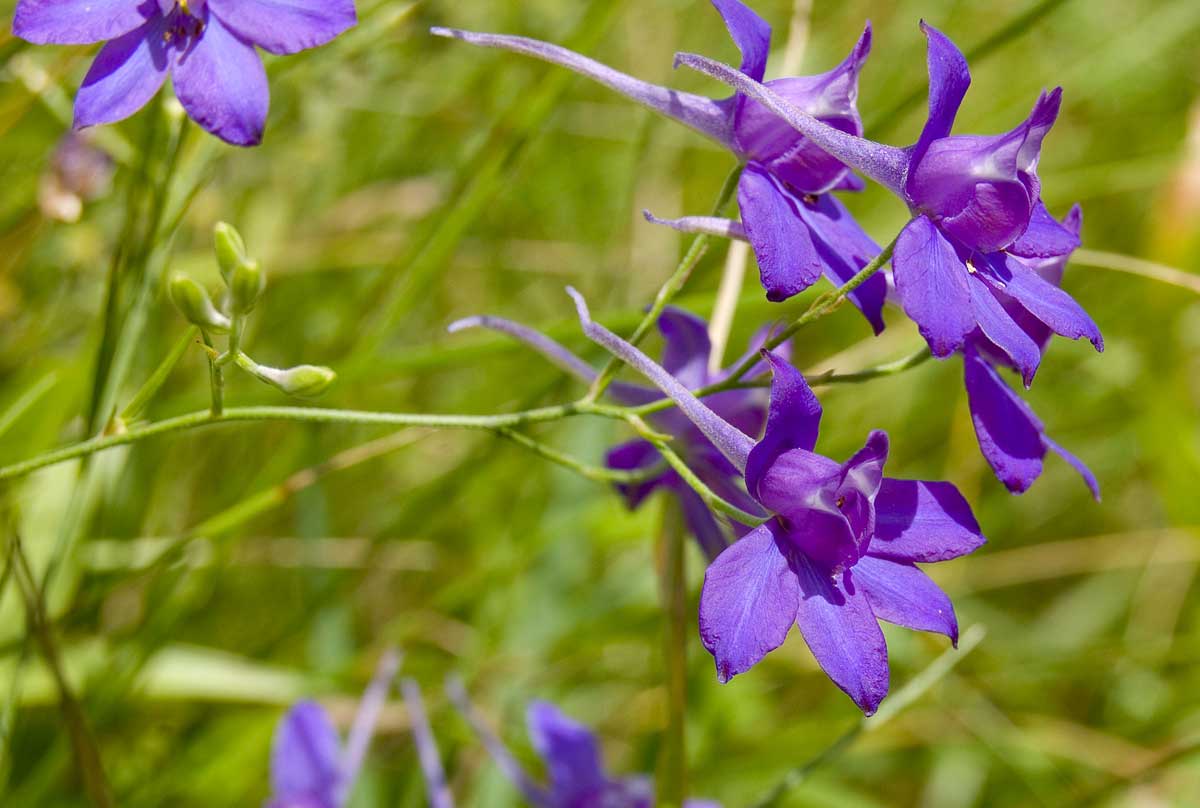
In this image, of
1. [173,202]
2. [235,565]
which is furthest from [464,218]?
[235,565]

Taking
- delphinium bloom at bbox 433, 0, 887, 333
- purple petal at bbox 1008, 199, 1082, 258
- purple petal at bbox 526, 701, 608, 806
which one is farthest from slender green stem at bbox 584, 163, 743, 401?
purple petal at bbox 526, 701, 608, 806

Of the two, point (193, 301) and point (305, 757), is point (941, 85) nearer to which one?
point (193, 301)

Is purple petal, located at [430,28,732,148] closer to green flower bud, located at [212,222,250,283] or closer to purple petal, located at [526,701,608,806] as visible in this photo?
green flower bud, located at [212,222,250,283]

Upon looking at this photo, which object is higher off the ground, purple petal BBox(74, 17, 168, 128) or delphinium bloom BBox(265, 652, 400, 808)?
purple petal BBox(74, 17, 168, 128)

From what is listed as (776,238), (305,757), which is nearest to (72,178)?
(305,757)

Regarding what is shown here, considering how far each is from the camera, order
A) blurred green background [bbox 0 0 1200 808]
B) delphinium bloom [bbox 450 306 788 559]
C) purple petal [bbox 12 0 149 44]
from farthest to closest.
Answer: blurred green background [bbox 0 0 1200 808]
delphinium bloom [bbox 450 306 788 559]
purple petal [bbox 12 0 149 44]

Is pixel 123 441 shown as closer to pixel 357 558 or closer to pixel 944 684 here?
pixel 357 558

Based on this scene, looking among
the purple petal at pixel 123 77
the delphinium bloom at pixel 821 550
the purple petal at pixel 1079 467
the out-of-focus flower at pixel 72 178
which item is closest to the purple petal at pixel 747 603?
the delphinium bloom at pixel 821 550
